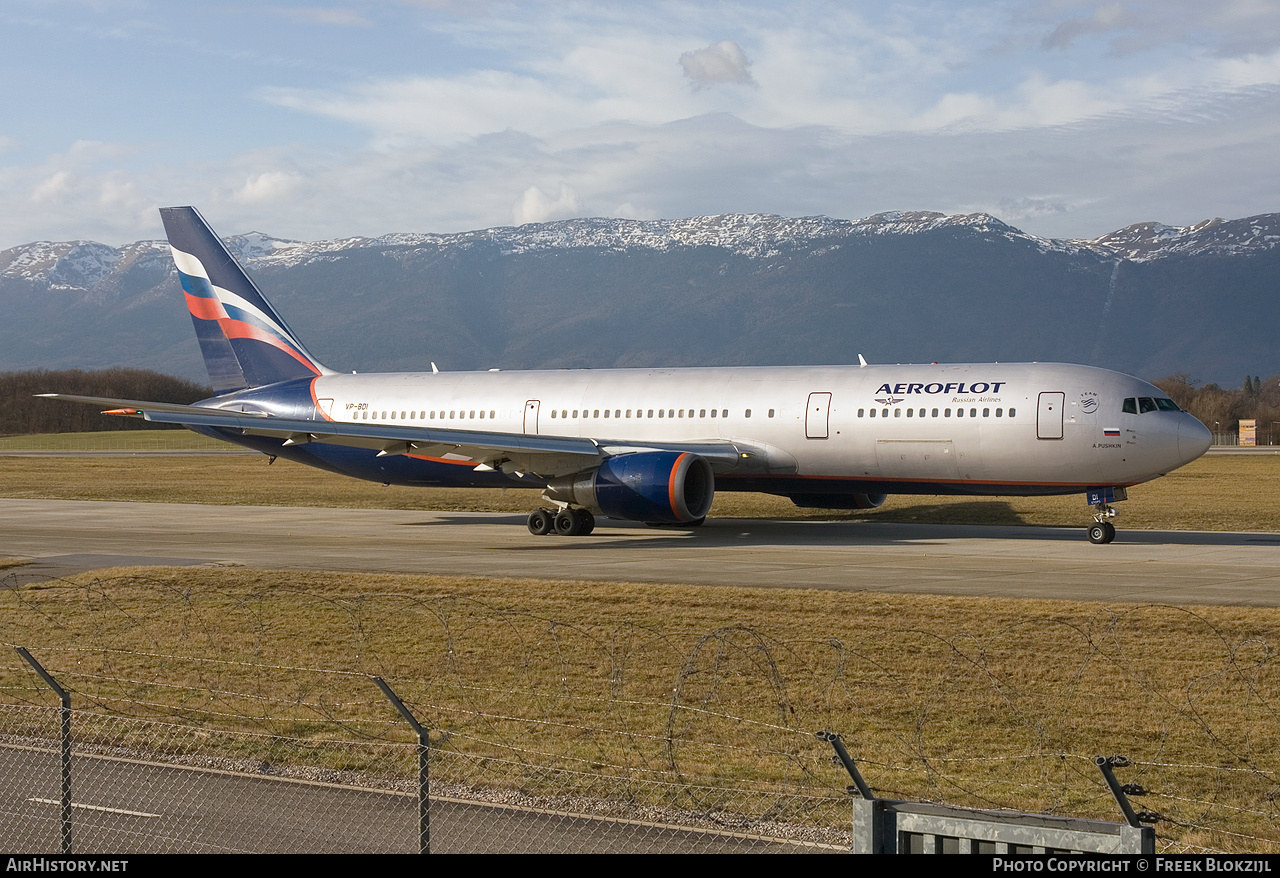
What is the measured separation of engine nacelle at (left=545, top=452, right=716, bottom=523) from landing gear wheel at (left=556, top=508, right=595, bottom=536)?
1.18 metres

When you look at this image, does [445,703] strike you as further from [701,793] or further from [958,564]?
[958,564]

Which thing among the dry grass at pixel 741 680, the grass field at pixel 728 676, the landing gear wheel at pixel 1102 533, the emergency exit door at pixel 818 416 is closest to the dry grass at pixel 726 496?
the landing gear wheel at pixel 1102 533

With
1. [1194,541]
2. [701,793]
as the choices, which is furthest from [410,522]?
[701,793]

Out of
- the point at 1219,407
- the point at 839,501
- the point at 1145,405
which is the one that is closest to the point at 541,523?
the point at 839,501

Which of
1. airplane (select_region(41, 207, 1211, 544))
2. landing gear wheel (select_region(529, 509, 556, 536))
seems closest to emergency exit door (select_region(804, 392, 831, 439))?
airplane (select_region(41, 207, 1211, 544))

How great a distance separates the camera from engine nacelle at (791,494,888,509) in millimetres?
36062

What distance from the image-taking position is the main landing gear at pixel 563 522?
1342 inches

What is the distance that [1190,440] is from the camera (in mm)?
29688

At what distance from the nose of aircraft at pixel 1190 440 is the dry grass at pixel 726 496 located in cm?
620

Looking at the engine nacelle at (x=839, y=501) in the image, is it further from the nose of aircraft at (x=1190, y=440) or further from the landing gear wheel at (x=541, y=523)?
the nose of aircraft at (x=1190, y=440)

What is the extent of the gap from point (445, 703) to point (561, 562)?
12154 mm

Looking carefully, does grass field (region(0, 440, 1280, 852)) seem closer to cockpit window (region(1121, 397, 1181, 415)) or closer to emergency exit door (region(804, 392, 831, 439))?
emergency exit door (region(804, 392, 831, 439))

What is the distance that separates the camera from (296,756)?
13.5 meters

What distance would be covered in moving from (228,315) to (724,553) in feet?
66.8
